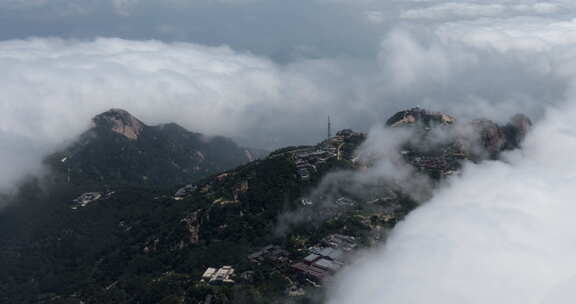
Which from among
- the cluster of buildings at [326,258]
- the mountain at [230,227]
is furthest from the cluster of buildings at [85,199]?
the cluster of buildings at [326,258]

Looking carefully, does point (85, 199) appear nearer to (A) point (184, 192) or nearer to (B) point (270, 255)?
(A) point (184, 192)

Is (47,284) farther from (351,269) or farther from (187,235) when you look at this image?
(351,269)

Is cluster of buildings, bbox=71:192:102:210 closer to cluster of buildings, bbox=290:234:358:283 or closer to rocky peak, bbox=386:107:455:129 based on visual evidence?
cluster of buildings, bbox=290:234:358:283

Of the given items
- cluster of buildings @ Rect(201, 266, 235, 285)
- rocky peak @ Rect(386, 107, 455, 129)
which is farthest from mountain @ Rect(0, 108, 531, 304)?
rocky peak @ Rect(386, 107, 455, 129)

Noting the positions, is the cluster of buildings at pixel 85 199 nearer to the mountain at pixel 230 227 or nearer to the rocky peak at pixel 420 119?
the mountain at pixel 230 227

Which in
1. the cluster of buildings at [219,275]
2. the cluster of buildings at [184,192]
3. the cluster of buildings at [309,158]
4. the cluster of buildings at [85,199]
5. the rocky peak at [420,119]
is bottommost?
the cluster of buildings at [85,199]

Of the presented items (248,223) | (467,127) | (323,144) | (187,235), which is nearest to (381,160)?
(323,144)

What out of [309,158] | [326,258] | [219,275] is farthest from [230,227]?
A: [309,158]
